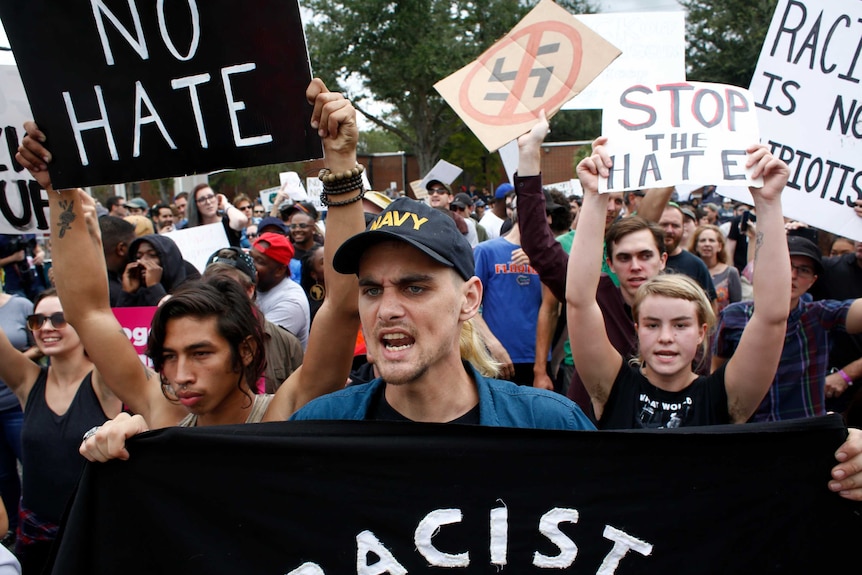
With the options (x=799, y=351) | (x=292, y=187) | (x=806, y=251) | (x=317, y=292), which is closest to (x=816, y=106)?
(x=806, y=251)

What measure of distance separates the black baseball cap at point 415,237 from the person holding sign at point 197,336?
11.6 inches

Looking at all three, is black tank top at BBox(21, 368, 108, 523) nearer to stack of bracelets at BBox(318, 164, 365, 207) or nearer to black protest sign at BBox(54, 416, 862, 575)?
black protest sign at BBox(54, 416, 862, 575)

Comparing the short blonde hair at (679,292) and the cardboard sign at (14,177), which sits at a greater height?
the cardboard sign at (14,177)

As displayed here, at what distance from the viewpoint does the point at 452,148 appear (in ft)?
158

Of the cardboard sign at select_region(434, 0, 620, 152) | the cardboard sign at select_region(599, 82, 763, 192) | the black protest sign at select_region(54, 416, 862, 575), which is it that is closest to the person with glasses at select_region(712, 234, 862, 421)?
the cardboard sign at select_region(599, 82, 763, 192)

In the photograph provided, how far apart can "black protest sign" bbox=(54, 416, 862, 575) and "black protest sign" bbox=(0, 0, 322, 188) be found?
100 cm

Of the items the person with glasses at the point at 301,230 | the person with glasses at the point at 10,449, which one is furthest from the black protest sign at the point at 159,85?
the person with glasses at the point at 301,230

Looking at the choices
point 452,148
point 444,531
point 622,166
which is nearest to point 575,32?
point 622,166

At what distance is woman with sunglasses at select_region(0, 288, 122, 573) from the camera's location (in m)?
3.14

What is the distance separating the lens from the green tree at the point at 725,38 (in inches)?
1556

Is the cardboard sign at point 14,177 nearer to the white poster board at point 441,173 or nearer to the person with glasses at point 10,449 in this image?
the person with glasses at point 10,449

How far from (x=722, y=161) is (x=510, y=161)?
4030 mm

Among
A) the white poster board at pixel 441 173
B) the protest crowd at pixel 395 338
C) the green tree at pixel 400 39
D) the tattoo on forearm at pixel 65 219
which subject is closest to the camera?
the protest crowd at pixel 395 338

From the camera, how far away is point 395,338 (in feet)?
6.51
